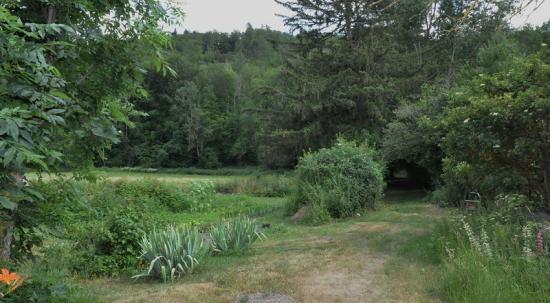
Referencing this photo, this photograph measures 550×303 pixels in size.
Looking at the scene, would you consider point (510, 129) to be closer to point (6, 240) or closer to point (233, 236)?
point (233, 236)

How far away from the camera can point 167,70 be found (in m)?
3.22

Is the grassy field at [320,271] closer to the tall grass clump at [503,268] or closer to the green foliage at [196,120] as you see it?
the tall grass clump at [503,268]

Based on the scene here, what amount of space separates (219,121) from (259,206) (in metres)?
46.7

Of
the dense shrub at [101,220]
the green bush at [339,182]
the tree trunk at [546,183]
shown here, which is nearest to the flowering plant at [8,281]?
the dense shrub at [101,220]

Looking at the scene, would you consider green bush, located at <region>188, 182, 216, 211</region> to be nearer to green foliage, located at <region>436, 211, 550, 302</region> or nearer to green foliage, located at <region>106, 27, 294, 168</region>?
green foliage, located at <region>436, 211, 550, 302</region>

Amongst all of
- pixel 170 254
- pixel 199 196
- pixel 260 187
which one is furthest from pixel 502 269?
pixel 260 187

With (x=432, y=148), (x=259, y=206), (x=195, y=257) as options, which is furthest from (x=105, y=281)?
(x=432, y=148)

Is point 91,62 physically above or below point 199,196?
above

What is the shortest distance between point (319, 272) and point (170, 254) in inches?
75.1

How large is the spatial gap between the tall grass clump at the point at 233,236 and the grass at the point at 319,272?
0.63ft

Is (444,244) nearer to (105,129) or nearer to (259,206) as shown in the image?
(105,129)

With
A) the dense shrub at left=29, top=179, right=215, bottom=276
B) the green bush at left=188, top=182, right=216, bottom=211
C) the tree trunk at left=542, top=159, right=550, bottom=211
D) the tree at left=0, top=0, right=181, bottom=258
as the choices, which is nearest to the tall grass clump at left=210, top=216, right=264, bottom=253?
the dense shrub at left=29, top=179, right=215, bottom=276

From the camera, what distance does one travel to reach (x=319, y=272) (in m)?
5.74

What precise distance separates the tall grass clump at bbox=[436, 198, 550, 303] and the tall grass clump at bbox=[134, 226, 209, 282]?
3096mm
